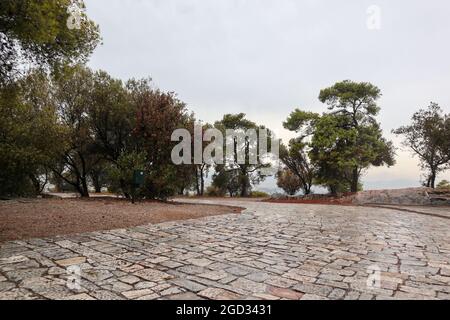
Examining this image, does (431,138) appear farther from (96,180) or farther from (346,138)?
(96,180)

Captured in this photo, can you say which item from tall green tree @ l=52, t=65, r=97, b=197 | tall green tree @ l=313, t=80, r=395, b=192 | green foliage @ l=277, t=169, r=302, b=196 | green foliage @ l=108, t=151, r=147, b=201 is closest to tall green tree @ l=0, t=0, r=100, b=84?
green foliage @ l=108, t=151, r=147, b=201

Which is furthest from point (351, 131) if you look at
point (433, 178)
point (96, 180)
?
point (96, 180)

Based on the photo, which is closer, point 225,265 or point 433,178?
point 225,265

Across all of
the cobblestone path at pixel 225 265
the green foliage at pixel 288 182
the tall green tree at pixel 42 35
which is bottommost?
the cobblestone path at pixel 225 265

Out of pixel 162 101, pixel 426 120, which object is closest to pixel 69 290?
pixel 162 101

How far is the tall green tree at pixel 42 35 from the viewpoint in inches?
216

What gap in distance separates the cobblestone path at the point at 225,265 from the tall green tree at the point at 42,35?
422 cm

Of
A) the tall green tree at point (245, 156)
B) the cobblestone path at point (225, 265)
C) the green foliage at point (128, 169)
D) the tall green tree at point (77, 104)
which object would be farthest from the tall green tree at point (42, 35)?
the tall green tree at point (245, 156)

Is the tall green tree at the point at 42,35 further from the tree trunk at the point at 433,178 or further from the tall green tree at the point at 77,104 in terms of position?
the tree trunk at the point at 433,178

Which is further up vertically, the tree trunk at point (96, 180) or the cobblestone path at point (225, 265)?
the tree trunk at point (96, 180)

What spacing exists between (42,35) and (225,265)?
18.3 feet

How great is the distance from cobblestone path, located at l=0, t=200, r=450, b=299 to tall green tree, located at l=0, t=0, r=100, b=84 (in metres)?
4.22

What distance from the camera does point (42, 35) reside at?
561 centimetres

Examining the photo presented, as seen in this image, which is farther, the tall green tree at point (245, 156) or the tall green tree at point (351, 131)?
the tall green tree at point (245, 156)
